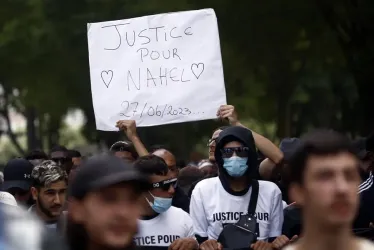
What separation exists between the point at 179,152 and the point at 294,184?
23.9 m

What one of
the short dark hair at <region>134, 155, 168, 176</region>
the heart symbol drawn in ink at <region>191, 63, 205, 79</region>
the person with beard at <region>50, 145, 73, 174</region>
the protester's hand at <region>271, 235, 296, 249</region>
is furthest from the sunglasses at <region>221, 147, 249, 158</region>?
the person with beard at <region>50, 145, 73, 174</region>

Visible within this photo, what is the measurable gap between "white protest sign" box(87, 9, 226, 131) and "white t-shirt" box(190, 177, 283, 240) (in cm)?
163

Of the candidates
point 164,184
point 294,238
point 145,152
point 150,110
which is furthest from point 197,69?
point 294,238

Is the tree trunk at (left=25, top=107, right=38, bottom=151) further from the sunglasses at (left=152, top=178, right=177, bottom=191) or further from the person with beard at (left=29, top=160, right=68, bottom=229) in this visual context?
the sunglasses at (left=152, top=178, right=177, bottom=191)

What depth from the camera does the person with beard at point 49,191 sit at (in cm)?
672

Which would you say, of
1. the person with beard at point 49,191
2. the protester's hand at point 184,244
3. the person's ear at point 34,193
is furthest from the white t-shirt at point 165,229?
the person's ear at point 34,193

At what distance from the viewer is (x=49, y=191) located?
272 inches

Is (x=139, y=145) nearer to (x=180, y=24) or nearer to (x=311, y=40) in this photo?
(x=180, y=24)

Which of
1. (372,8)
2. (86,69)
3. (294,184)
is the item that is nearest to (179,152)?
(86,69)

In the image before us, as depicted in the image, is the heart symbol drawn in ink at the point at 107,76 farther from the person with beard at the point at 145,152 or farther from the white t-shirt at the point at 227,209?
the white t-shirt at the point at 227,209

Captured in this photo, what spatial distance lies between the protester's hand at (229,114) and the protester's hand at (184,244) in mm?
1199

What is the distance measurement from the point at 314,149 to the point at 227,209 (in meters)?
2.70

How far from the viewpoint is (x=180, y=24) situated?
26.5ft

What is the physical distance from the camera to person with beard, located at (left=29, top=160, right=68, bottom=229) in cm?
672
